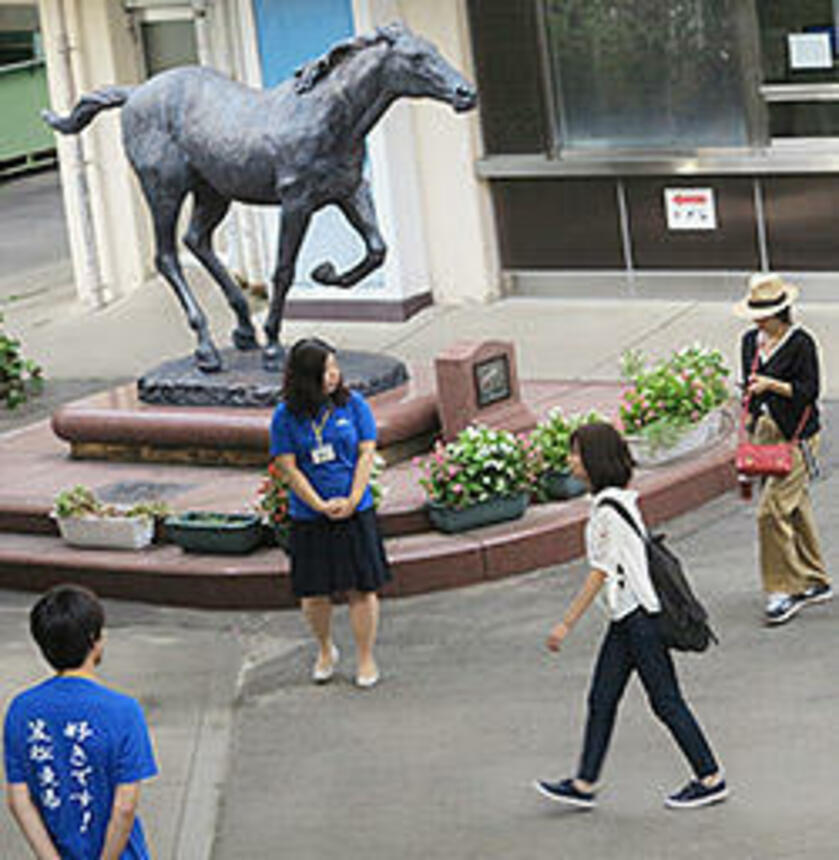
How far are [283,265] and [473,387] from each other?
4.92ft

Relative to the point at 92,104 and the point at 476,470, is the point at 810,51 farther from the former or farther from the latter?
the point at 476,470

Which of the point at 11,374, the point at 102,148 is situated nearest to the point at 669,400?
the point at 11,374

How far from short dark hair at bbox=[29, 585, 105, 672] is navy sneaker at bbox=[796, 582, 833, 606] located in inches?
203

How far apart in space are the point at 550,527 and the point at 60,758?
6.08 metres

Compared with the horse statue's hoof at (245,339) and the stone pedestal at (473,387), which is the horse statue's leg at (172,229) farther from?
the stone pedestal at (473,387)

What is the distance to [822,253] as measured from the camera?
60.4 ft

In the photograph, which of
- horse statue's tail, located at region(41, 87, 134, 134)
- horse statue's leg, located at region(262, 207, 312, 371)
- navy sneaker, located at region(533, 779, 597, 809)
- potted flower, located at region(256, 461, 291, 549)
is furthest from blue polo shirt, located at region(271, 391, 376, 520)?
horse statue's tail, located at region(41, 87, 134, 134)

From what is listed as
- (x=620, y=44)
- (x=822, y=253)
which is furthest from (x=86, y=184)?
(x=822, y=253)

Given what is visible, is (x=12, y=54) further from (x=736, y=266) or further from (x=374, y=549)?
(x=374, y=549)

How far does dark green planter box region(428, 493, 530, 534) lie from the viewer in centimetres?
1311

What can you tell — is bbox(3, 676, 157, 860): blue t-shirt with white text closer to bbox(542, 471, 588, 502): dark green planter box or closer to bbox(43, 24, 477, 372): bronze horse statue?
bbox(542, 471, 588, 502): dark green planter box

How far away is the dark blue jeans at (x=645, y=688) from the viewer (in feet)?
30.4

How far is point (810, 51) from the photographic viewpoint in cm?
1831

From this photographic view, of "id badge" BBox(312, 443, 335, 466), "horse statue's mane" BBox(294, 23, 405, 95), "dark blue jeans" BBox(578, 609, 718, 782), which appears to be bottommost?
"dark blue jeans" BBox(578, 609, 718, 782)
